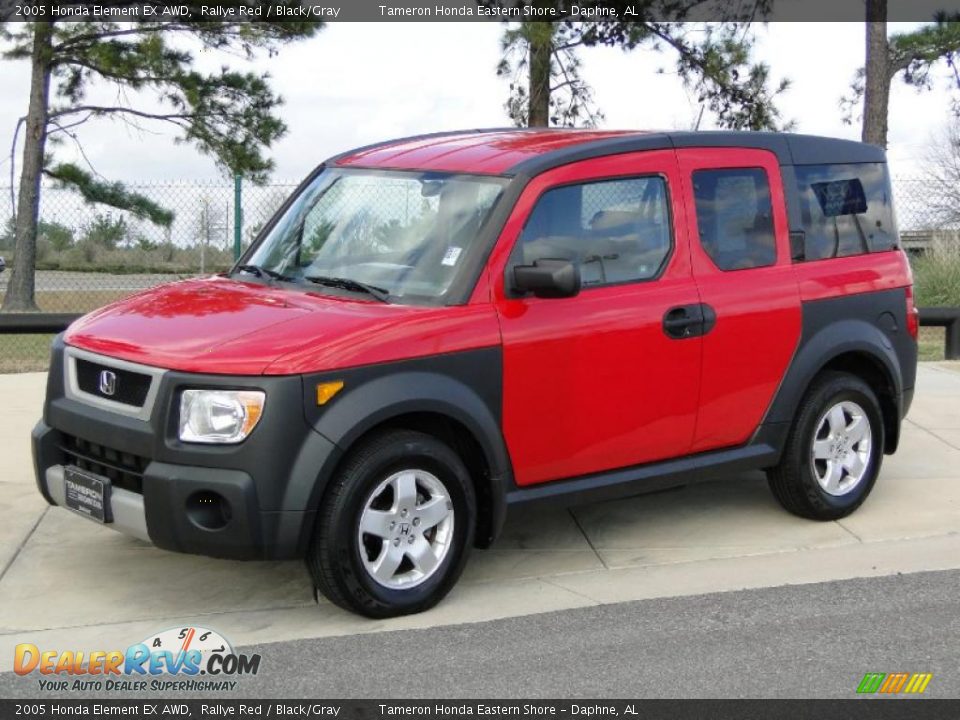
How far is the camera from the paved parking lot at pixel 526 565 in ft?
18.8

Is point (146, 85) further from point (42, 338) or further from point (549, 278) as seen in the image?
point (549, 278)

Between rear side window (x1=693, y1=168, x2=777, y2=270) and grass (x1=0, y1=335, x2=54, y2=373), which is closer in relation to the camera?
rear side window (x1=693, y1=168, x2=777, y2=270)

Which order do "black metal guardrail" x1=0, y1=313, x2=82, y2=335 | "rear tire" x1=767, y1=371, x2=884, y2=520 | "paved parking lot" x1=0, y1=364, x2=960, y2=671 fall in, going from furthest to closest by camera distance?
1. "black metal guardrail" x1=0, y1=313, x2=82, y2=335
2. "rear tire" x1=767, y1=371, x2=884, y2=520
3. "paved parking lot" x1=0, y1=364, x2=960, y2=671

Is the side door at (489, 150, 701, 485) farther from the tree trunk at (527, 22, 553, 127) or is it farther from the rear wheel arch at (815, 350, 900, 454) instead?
the tree trunk at (527, 22, 553, 127)

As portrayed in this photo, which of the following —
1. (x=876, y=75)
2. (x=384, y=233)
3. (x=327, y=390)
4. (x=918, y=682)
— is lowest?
(x=918, y=682)

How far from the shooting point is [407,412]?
18.2ft

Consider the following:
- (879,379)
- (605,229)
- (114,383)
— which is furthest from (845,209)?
(114,383)

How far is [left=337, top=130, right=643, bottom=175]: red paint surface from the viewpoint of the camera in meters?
6.29

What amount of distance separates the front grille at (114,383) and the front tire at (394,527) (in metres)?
0.83

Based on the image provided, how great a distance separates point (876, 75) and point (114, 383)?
54.6ft

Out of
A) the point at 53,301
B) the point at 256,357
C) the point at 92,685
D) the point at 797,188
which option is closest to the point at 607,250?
the point at 797,188

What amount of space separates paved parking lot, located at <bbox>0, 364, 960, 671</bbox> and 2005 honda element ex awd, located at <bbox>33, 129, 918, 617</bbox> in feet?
0.86

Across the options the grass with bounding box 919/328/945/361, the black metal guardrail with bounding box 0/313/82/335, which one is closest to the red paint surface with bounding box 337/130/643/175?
the black metal guardrail with bounding box 0/313/82/335

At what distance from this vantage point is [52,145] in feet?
75.7
